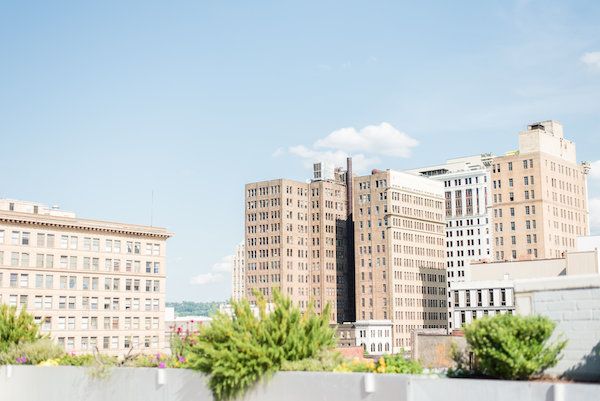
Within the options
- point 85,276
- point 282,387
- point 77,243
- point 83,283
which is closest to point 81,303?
point 83,283

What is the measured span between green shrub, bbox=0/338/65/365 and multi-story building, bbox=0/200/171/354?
8726 cm

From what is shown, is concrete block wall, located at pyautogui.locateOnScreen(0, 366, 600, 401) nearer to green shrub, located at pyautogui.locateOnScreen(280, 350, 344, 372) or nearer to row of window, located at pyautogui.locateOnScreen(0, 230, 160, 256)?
green shrub, located at pyautogui.locateOnScreen(280, 350, 344, 372)

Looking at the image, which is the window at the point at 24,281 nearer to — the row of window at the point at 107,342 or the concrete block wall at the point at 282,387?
the row of window at the point at 107,342

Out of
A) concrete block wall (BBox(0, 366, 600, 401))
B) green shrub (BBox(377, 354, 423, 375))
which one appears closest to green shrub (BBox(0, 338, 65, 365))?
concrete block wall (BBox(0, 366, 600, 401))

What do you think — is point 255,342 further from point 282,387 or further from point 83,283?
point 83,283

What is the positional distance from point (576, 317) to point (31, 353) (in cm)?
2339

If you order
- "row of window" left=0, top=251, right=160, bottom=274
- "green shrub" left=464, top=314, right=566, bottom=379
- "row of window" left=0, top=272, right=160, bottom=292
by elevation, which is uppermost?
"row of window" left=0, top=251, right=160, bottom=274

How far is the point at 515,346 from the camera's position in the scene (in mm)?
18344

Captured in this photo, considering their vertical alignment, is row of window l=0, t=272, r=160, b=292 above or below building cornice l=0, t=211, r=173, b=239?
below

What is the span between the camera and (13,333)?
36.0 m

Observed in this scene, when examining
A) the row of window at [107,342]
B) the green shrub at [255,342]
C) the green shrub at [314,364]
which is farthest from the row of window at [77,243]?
the green shrub at [314,364]

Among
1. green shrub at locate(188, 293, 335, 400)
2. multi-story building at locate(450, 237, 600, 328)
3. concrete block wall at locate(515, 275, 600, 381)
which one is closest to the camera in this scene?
concrete block wall at locate(515, 275, 600, 381)

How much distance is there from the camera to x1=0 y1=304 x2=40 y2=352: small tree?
35.9 meters

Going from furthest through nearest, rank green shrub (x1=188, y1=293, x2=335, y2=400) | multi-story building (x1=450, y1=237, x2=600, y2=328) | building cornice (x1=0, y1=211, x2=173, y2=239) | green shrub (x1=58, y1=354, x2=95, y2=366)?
multi-story building (x1=450, y1=237, x2=600, y2=328) < building cornice (x1=0, y1=211, x2=173, y2=239) < green shrub (x1=58, y1=354, x2=95, y2=366) < green shrub (x1=188, y1=293, x2=335, y2=400)
